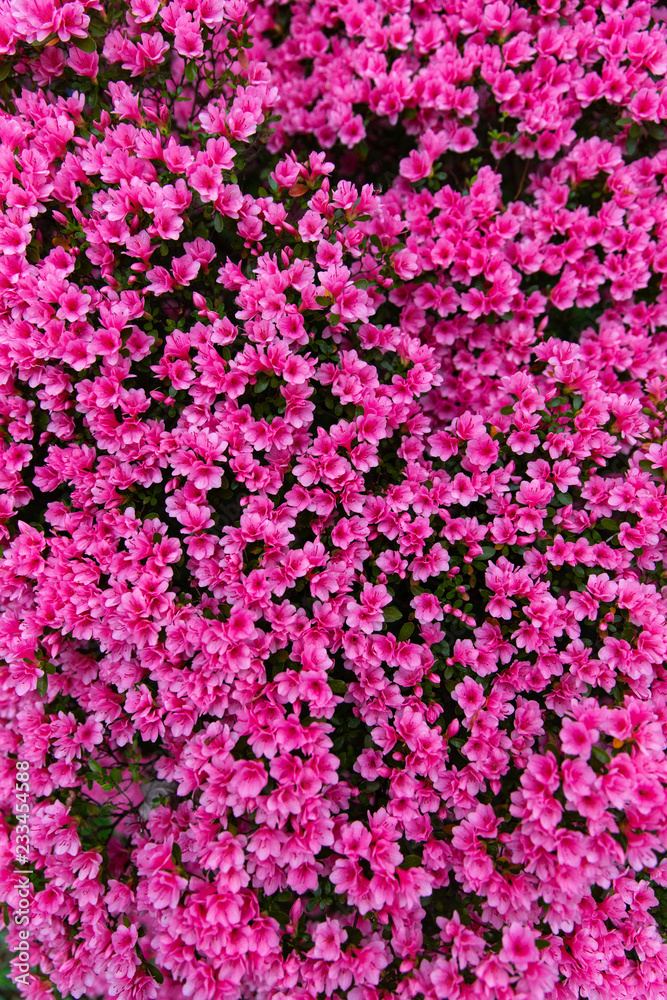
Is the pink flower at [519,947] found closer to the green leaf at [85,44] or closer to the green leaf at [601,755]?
the green leaf at [601,755]

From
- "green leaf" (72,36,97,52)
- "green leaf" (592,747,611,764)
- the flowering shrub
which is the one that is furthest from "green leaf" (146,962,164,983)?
"green leaf" (72,36,97,52)

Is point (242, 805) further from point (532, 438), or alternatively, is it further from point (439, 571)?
point (532, 438)

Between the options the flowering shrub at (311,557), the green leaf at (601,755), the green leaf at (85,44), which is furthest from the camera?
the green leaf at (85,44)

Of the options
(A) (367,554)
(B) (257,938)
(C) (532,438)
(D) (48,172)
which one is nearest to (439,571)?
(A) (367,554)

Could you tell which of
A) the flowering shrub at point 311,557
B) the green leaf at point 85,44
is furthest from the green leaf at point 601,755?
the green leaf at point 85,44

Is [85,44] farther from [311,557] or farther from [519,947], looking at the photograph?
[519,947]

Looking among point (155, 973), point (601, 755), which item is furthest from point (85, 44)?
point (155, 973)

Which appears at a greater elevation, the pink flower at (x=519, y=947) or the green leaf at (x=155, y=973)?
the pink flower at (x=519, y=947)

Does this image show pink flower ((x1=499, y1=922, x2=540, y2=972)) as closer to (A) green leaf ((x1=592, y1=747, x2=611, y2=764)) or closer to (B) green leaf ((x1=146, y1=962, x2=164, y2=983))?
(A) green leaf ((x1=592, y1=747, x2=611, y2=764))
